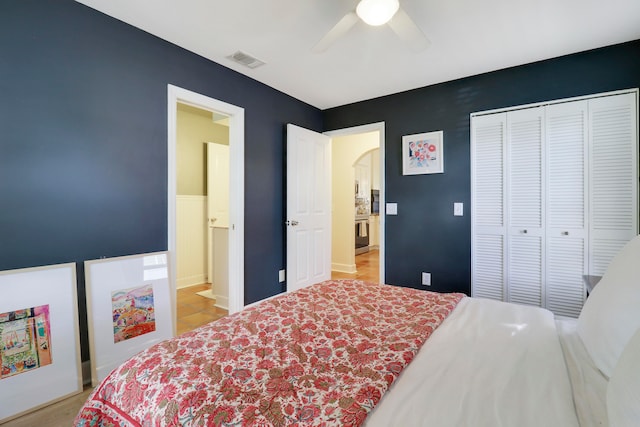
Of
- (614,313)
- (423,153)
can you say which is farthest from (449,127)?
(614,313)

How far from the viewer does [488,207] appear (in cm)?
305

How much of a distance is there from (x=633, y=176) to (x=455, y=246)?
1507mm

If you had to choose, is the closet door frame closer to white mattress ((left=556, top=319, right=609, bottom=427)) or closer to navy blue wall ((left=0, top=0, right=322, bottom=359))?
white mattress ((left=556, top=319, right=609, bottom=427))

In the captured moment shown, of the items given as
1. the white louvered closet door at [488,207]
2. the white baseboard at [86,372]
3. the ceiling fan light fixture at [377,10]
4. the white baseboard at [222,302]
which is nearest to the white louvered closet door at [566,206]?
the white louvered closet door at [488,207]

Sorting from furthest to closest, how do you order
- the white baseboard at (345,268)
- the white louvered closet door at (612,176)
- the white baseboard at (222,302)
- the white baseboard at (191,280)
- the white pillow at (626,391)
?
the white baseboard at (345,268) < the white baseboard at (191,280) < the white baseboard at (222,302) < the white louvered closet door at (612,176) < the white pillow at (626,391)

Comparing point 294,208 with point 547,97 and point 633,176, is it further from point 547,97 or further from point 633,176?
point 633,176

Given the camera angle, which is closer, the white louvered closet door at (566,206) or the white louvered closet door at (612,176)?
the white louvered closet door at (612,176)

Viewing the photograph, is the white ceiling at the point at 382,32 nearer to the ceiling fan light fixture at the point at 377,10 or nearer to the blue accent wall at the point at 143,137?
the blue accent wall at the point at 143,137

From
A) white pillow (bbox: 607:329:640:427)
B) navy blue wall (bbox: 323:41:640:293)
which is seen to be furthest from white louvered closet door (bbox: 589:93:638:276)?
white pillow (bbox: 607:329:640:427)

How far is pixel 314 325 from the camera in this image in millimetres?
1386

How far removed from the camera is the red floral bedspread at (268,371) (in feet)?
2.70

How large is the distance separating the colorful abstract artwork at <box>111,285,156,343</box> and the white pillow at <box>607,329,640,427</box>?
2.55 m

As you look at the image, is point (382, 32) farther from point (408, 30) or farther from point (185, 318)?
point (185, 318)

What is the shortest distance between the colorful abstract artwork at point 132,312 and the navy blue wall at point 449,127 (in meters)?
2.56
